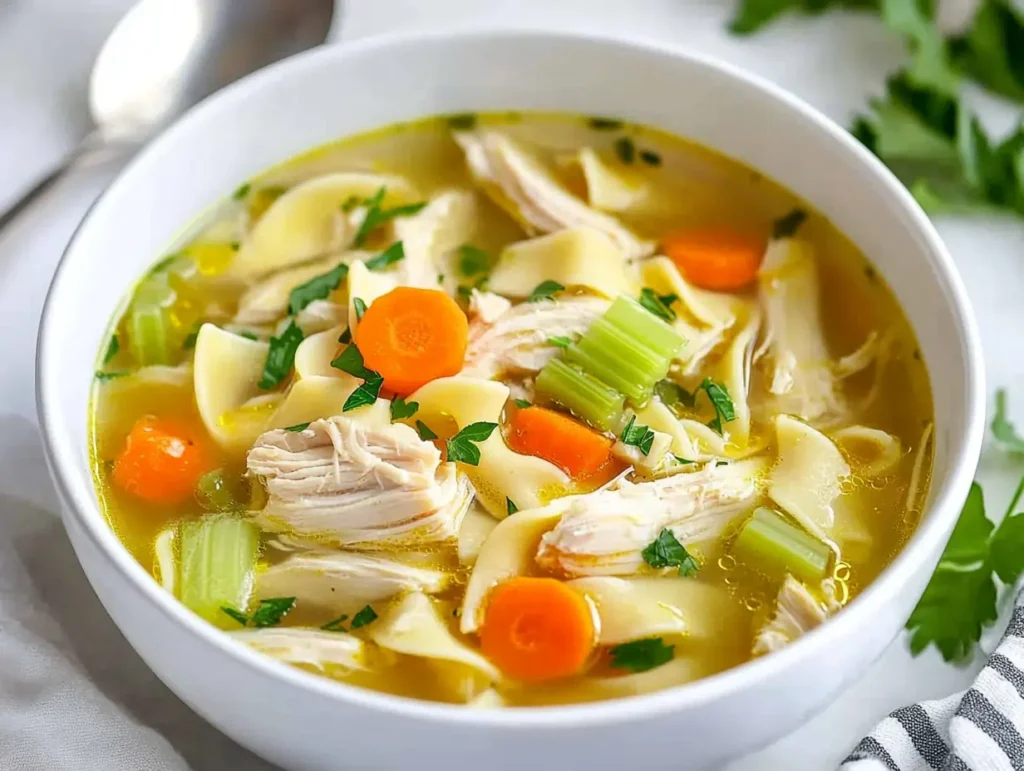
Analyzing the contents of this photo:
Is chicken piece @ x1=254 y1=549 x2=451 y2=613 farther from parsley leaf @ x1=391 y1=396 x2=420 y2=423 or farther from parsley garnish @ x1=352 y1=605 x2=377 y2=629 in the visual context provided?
parsley leaf @ x1=391 y1=396 x2=420 y2=423

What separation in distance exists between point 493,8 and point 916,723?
289cm

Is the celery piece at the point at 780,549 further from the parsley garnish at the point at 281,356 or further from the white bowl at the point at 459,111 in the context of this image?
the parsley garnish at the point at 281,356

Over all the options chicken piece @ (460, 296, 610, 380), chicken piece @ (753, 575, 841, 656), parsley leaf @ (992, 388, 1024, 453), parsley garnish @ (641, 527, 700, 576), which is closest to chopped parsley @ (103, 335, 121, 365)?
chicken piece @ (460, 296, 610, 380)

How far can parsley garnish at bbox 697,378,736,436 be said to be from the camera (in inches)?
110

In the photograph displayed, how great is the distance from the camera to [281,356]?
9.48ft

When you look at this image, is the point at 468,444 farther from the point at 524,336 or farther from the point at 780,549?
the point at 780,549

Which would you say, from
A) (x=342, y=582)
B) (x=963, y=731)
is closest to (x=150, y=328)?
(x=342, y=582)

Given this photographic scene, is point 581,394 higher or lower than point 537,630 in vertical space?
higher

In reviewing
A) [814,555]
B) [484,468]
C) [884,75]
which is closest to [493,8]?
[884,75]

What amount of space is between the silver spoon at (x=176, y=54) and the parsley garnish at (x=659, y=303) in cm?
170

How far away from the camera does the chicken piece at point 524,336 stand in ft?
9.25

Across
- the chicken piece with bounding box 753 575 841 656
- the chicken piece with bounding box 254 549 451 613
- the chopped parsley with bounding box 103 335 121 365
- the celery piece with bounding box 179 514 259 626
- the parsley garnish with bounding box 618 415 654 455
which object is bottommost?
the chicken piece with bounding box 753 575 841 656

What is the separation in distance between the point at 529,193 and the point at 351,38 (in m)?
1.33

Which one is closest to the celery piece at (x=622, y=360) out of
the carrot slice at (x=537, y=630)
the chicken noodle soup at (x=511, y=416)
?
the chicken noodle soup at (x=511, y=416)
